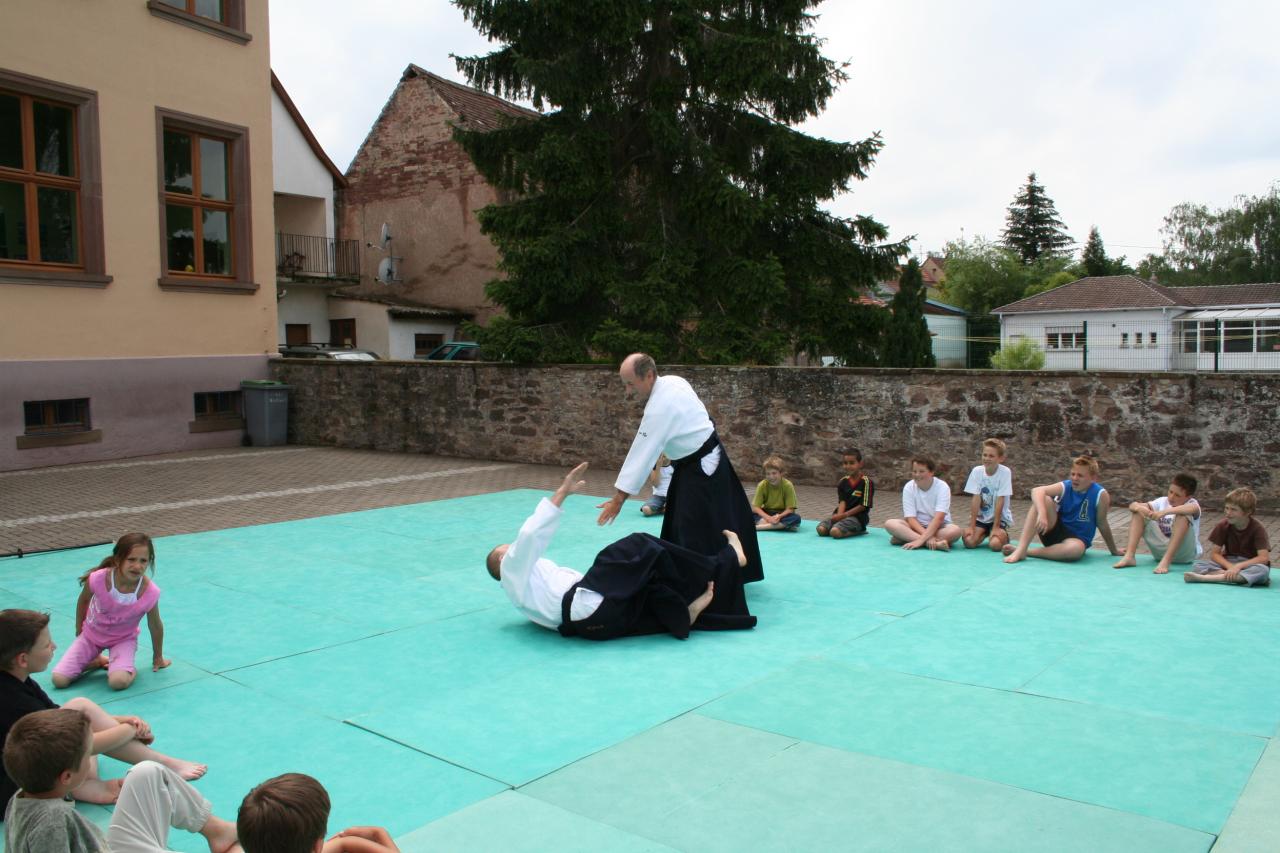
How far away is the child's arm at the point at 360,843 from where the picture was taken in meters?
2.80

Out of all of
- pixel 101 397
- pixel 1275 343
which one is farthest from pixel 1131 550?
pixel 1275 343

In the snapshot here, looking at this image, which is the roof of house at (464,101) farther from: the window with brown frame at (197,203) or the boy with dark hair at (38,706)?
the boy with dark hair at (38,706)

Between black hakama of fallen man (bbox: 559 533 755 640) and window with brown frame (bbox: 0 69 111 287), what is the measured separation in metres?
12.7

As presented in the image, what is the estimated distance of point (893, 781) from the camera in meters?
4.00

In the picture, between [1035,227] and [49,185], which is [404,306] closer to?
[49,185]

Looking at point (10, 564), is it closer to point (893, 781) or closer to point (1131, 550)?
point (893, 781)

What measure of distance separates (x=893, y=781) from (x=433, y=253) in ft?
98.5

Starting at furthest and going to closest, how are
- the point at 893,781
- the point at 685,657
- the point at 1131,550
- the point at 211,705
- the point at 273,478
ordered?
1. the point at 273,478
2. the point at 1131,550
3. the point at 685,657
4. the point at 211,705
5. the point at 893,781

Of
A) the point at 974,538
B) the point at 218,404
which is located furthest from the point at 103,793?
the point at 218,404

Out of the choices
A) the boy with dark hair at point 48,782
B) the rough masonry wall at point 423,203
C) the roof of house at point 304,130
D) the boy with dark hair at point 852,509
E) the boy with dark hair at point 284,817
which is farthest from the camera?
the rough masonry wall at point 423,203

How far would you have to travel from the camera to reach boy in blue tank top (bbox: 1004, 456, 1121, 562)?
8.24 meters

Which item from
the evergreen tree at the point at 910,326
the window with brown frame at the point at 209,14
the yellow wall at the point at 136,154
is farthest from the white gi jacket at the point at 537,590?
the evergreen tree at the point at 910,326

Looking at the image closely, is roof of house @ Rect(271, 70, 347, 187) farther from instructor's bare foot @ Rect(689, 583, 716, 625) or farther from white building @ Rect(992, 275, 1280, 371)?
instructor's bare foot @ Rect(689, 583, 716, 625)

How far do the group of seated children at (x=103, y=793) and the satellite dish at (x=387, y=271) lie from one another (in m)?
29.6
